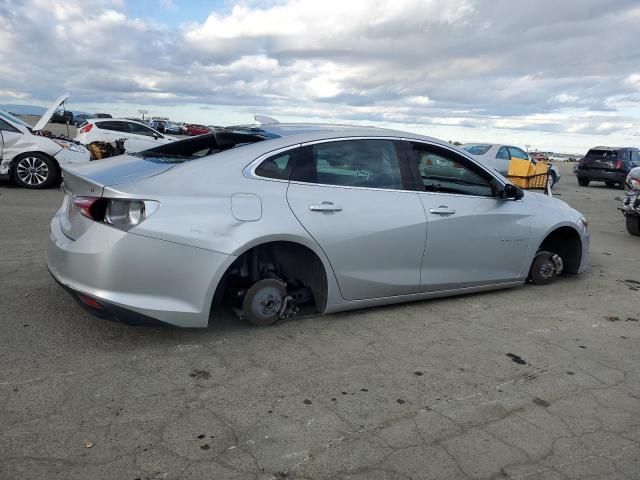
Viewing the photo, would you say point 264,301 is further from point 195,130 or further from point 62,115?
point 195,130

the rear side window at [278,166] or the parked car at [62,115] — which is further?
the parked car at [62,115]

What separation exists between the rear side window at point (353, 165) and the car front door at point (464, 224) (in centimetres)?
23

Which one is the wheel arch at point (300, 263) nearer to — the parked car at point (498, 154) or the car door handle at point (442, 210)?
the car door handle at point (442, 210)

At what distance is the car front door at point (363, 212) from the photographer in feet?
13.4

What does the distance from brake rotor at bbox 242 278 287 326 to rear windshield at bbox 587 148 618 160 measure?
21095 millimetres

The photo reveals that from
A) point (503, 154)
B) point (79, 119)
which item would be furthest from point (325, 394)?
point (79, 119)

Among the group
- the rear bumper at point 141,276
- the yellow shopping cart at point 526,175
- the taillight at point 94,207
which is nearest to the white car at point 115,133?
the yellow shopping cart at point 526,175

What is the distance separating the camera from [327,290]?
→ 13.8 ft

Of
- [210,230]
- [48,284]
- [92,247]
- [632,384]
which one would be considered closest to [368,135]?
[210,230]

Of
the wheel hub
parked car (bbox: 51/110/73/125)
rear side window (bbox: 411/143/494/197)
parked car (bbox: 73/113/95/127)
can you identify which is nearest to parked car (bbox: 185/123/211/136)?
parked car (bbox: 73/113/95/127)

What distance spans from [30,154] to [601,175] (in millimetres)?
19727

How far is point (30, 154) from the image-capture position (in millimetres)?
11219

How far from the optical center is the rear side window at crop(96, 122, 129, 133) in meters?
17.1

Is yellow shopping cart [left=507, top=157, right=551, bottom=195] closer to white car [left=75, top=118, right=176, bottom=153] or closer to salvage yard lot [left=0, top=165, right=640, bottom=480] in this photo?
white car [left=75, top=118, right=176, bottom=153]
